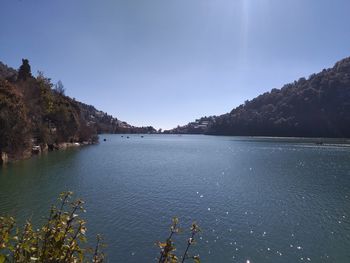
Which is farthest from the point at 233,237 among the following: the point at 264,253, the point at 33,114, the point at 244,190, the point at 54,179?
the point at 33,114

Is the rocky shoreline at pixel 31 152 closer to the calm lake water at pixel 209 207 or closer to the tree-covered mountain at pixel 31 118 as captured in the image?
the tree-covered mountain at pixel 31 118

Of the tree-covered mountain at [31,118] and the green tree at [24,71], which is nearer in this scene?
the tree-covered mountain at [31,118]

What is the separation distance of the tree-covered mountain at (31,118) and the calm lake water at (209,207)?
833 centimetres

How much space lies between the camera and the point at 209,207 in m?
31.2


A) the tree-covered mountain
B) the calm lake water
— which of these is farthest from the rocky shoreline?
the calm lake water

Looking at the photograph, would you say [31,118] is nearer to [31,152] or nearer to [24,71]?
[31,152]

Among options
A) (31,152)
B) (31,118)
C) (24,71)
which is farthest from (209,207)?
(24,71)

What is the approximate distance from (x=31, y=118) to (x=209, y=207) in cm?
6536

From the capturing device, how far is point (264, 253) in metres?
20.3

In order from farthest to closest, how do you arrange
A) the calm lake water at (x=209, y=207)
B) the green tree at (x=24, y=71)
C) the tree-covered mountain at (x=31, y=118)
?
the green tree at (x=24, y=71) → the tree-covered mountain at (x=31, y=118) → the calm lake water at (x=209, y=207)

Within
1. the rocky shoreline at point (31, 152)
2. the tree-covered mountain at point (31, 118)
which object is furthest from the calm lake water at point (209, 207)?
the tree-covered mountain at point (31, 118)

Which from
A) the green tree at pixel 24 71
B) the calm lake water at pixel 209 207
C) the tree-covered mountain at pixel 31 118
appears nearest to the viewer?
the calm lake water at pixel 209 207

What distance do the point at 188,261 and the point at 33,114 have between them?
251ft

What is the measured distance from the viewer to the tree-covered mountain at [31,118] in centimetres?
5797
